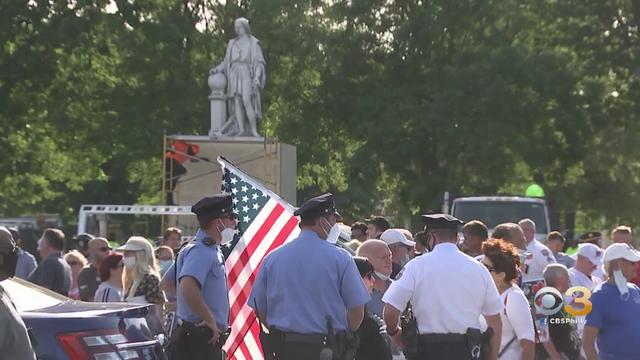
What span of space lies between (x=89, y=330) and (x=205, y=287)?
1.73 m

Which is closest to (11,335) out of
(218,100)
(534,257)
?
(534,257)

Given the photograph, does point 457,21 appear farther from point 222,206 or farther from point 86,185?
point 222,206

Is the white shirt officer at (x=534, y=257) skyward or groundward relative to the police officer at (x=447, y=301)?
groundward

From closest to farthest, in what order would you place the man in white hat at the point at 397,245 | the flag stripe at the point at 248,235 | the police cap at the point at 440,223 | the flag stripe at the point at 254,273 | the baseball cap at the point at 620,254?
1. the police cap at the point at 440,223
2. the baseball cap at the point at 620,254
3. the flag stripe at the point at 254,273
4. the flag stripe at the point at 248,235
5. the man in white hat at the point at 397,245

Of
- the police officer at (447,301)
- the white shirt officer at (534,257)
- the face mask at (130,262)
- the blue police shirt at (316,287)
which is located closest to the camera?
the blue police shirt at (316,287)

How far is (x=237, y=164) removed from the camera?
26891 mm

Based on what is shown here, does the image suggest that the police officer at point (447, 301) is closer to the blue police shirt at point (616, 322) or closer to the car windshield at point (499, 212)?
the blue police shirt at point (616, 322)

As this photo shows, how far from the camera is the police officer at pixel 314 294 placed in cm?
830

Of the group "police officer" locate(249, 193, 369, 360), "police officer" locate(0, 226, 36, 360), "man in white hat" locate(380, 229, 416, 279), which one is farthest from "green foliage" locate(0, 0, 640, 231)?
"police officer" locate(0, 226, 36, 360)

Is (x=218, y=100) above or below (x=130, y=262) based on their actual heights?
above

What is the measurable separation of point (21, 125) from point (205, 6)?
24.9 feet

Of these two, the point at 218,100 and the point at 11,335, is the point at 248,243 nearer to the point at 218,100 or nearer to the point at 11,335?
the point at 11,335

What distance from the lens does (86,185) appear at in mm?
54281

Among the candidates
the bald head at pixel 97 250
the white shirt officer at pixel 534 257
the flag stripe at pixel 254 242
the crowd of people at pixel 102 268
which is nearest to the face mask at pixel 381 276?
the flag stripe at pixel 254 242
